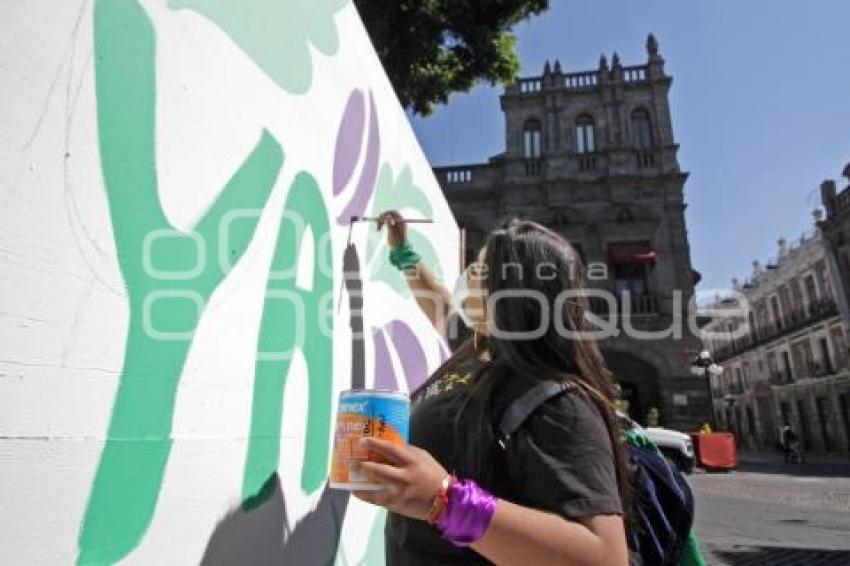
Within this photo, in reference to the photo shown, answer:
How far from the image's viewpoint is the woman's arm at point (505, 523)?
34.9 inches

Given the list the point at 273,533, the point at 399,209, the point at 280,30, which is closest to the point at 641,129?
the point at 399,209

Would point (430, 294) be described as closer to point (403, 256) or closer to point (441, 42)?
point (403, 256)

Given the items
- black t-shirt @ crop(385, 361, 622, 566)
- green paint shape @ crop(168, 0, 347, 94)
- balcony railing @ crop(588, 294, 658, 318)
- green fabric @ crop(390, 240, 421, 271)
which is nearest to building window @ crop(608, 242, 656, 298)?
balcony railing @ crop(588, 294, 658, 318)

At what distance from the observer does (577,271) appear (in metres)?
1.21

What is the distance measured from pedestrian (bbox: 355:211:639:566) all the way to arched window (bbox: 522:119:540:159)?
1744cm

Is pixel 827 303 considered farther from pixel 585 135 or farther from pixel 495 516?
pixel 495 516

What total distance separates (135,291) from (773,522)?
7556 mm

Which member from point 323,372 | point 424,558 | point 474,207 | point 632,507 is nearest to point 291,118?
point 323,372

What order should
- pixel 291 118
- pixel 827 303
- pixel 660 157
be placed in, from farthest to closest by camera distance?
pixel 827 303, pixel 660 157, pixel 291 118

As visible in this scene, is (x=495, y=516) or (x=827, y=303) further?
(x=827, y=303)

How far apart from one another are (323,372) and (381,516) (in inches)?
32.2

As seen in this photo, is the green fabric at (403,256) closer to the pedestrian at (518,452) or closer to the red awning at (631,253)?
the pedestrian at (518,452)

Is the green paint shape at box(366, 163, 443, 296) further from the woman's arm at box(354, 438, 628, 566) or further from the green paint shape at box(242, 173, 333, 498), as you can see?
the woman's arm at box(354, 438, 628, 566)

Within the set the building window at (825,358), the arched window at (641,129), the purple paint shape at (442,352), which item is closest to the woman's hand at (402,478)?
the purple paint shape at (442,352)
